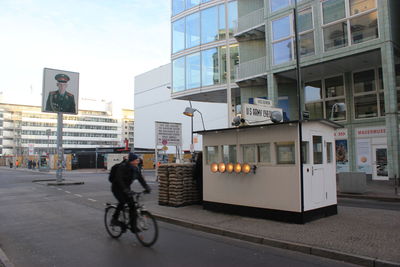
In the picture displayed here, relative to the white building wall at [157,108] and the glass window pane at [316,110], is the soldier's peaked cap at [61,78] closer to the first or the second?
the glass window pane at [316,110]

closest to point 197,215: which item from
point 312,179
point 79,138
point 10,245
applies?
point 312,179

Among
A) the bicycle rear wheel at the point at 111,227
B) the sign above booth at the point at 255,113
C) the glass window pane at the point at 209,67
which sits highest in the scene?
the glass window pane at the point at 209,67

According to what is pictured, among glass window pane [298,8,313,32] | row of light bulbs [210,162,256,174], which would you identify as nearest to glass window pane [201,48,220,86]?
glass window pane [298,8,313,32]

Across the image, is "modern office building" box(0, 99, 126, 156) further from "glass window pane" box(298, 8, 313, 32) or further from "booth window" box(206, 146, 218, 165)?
"booth window" box(206, 146, 218, 165)

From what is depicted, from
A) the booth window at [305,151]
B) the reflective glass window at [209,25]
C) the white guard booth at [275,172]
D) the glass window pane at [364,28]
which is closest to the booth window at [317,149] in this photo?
the white guard booth at [275,172]

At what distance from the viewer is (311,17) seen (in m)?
22.2

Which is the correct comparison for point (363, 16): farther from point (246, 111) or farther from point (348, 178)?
point (246, 111)

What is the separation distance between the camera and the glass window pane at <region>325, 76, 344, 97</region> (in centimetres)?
2312

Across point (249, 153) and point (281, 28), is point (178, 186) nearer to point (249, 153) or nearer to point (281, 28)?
point (249, 153)

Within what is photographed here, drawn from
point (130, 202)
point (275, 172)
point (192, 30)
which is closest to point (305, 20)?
point (192, 30)

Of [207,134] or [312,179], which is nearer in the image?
[312,179]

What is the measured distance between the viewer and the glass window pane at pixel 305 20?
22.2 metres

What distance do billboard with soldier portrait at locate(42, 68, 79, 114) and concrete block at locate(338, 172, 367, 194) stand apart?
19.4 m

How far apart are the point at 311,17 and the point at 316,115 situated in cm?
673
